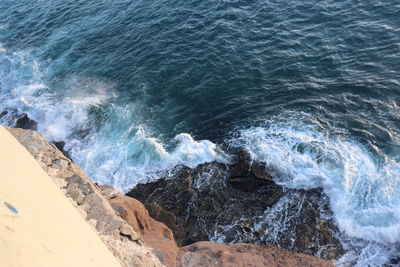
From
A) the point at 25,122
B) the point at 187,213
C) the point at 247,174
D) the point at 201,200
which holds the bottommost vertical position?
the point at 187,213

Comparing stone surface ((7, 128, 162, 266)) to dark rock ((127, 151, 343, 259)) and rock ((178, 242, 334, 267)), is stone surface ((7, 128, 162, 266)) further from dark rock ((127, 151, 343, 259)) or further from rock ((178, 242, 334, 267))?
dark rock ((127, 151, 343, 259))

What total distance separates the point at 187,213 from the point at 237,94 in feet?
27.0

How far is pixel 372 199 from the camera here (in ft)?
43.5

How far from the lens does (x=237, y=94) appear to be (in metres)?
19.2

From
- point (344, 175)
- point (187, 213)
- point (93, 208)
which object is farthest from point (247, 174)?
point (93, 208)

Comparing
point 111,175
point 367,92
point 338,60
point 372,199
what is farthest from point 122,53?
point 372,199

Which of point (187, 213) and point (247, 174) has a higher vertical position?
point (247, 174)

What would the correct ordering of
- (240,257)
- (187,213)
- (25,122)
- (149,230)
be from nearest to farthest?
(240,257), (149,230), (187,213), (25,122)

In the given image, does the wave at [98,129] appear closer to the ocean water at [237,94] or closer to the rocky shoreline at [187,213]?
the ocean water at [237,94]

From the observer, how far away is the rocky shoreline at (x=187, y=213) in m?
8.24

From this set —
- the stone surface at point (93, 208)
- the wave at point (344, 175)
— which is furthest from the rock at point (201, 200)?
the stone surface at point (93, 208)

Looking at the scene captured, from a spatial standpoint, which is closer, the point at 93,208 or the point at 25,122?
the point at 93,208

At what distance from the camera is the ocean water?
562 inches

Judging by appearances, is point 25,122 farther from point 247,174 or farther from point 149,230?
point 247,174
